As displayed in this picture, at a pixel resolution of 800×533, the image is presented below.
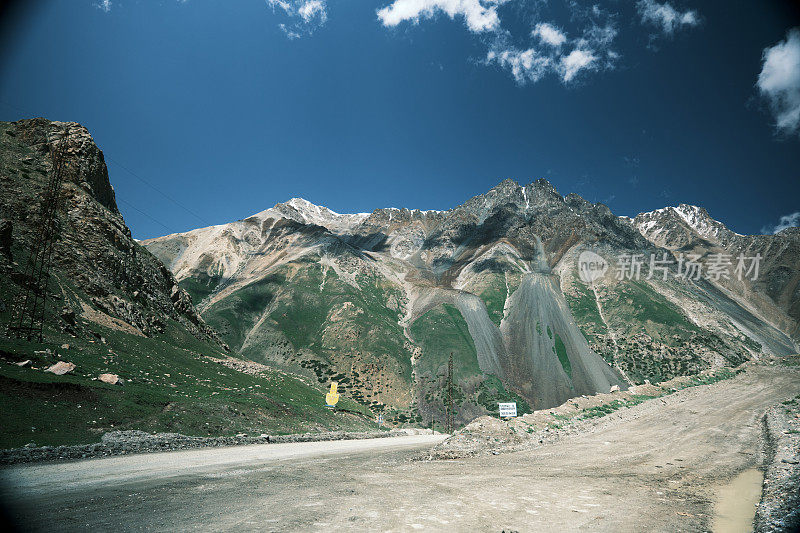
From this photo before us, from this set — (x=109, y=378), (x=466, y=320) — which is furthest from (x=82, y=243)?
(x=466, y=320)

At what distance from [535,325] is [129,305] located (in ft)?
365

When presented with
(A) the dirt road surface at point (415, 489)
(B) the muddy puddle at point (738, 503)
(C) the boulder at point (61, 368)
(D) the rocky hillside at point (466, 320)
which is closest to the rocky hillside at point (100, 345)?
(C) the boulder at point (61, 368)

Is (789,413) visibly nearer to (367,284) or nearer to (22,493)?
(22,493)

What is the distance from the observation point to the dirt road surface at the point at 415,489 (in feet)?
26.8

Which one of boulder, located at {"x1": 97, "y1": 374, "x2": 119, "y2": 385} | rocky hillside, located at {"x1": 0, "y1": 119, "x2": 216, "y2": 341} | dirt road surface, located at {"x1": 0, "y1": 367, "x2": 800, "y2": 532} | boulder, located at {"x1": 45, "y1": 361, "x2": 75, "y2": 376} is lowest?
dirt road surface, located at {"x1": 0, "y1": 367, "x2": 800, "y2": 532}

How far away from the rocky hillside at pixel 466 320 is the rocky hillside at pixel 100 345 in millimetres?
34707

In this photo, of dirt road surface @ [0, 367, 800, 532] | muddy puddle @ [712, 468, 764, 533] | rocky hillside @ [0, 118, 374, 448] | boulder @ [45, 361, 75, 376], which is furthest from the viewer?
boulder @ [45, 361, 75, 376]

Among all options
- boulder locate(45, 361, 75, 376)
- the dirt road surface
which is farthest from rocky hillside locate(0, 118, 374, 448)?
the dirt road surface

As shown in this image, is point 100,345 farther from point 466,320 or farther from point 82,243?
point 466,320

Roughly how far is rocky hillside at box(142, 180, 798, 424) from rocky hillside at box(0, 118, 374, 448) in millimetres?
34707

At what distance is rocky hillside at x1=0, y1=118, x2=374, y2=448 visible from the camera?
72.4 feet

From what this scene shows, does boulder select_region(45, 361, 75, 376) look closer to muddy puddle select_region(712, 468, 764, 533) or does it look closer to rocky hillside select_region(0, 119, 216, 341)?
rocky hillside select_region(0, 119, 216, 341)

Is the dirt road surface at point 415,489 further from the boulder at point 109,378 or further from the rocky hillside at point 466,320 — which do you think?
the rocky hillside at point 466,320

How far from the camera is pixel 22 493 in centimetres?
1092
